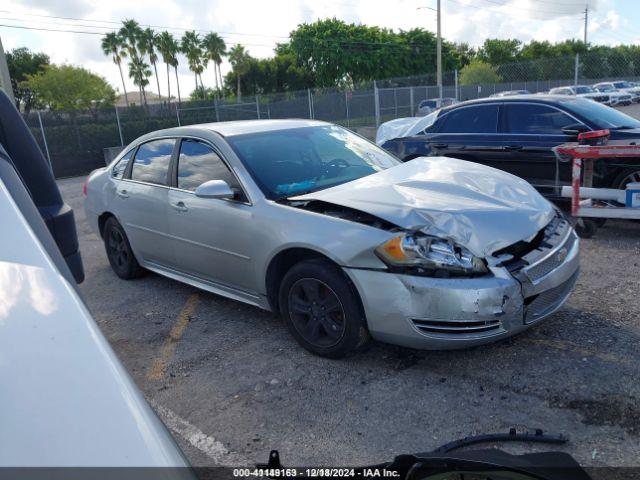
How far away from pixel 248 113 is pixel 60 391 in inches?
906

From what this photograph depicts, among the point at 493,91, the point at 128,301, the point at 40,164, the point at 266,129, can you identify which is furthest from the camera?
the point at 493,91

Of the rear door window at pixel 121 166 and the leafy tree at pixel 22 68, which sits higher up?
the leafy tree at pixel 22 68

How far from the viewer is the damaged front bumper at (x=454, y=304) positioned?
3164 millimetres

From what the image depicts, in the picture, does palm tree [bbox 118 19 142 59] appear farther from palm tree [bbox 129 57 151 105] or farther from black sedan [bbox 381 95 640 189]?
black sedan [bbox 381 95 640 189]

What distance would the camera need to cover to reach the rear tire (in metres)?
5.57

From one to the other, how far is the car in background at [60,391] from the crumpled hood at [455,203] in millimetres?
2215

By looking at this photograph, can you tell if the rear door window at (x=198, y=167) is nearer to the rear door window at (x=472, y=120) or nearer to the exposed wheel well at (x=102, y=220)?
the exposed wheel well at (x=102, y=220)

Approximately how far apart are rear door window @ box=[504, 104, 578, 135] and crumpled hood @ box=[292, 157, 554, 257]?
3052 mm

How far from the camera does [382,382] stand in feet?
11.2

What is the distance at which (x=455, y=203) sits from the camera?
3.62 m

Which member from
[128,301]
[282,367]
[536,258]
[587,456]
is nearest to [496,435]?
[587,456]

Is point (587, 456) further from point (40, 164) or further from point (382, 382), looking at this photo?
point (40, 164)

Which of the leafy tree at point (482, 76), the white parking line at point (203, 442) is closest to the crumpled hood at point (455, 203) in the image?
the white parking line at point (203, 442)

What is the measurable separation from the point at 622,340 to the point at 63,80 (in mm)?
51539
